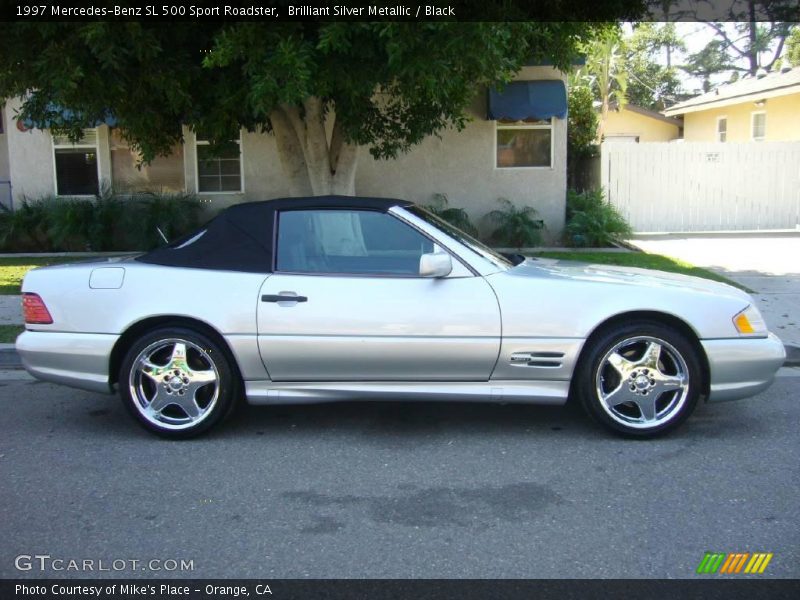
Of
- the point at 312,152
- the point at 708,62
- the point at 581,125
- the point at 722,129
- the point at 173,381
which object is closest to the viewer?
the point at 173,381

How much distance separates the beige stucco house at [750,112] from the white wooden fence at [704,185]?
A: 2981mm

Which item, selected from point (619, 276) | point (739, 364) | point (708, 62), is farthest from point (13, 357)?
point (708, 62)

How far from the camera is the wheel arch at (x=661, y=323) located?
16.3 feet

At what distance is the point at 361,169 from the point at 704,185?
23.8ft

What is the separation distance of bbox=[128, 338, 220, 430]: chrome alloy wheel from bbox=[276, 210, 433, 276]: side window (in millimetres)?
784

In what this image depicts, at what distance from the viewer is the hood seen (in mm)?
5105

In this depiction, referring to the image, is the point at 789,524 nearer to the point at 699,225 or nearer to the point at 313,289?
the point at 313,289

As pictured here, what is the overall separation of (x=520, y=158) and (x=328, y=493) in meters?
11.3

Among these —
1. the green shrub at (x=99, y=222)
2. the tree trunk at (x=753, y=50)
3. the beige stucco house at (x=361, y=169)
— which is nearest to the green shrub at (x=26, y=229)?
the green shrub at (x=99, y=222)

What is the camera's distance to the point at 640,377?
497cm

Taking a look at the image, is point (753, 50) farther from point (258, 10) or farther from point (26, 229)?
point (258, 10)

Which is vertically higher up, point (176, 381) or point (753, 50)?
point (753, 50)
